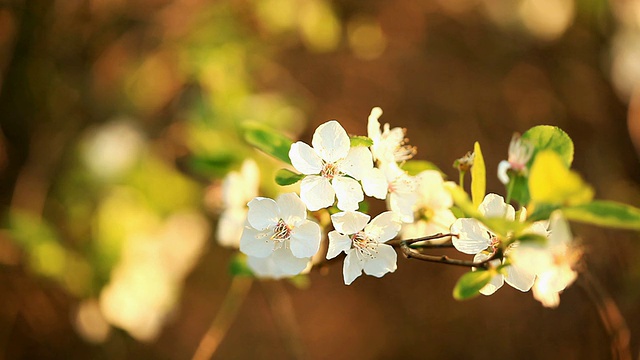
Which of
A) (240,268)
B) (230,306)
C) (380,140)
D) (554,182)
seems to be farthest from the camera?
(230,306)

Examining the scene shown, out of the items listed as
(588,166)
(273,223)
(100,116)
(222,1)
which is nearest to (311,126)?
(222,1)

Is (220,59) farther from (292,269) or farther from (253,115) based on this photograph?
(292,269)

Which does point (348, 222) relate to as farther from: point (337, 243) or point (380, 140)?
point (380, 140)

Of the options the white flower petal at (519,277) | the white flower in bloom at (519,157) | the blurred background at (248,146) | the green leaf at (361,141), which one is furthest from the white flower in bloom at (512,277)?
the blurred background at (248,146)

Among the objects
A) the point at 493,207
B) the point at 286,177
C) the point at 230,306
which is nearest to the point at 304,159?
the point at 286,177

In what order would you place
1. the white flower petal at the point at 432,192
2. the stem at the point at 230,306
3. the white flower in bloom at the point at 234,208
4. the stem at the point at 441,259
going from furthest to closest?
1. the stem at the point at 230,306
2. the white flower in bloom at the point at 234,208
3. the white flower petal at the point at 432,192
4. the stem at the point at 441,259

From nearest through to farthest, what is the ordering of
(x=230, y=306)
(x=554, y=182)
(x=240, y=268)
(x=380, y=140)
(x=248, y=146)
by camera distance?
(x=554, y=182), (x=380, y=140), (x=240, y=268), (x=248, y=146), (x=230, y=306)

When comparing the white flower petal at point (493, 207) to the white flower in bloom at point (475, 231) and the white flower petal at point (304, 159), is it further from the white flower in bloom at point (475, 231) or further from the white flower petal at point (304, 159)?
the white flower petal at point (304, 159)
